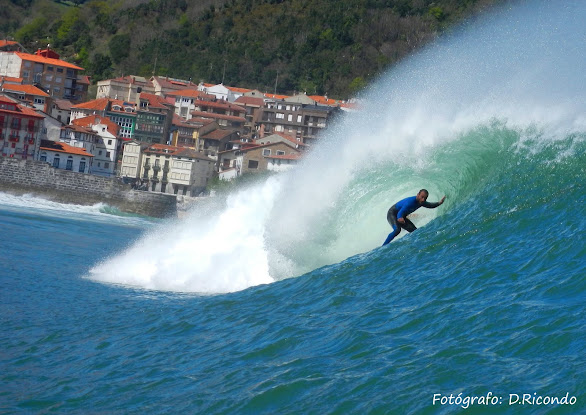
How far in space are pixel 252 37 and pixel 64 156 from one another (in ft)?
247

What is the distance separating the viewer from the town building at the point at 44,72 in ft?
376

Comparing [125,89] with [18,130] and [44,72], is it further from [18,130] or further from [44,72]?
[18,130]

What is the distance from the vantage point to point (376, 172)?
1930 centimetres

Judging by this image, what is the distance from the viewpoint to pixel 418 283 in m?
12.4

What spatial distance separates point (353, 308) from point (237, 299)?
8.98 feet

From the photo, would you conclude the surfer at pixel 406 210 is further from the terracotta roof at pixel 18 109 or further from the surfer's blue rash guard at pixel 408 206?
the terracotta roof at pixel 18 109

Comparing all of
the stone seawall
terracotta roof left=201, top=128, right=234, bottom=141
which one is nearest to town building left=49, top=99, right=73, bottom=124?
terracotta roof left=201, top=128, right=234, bottom=141

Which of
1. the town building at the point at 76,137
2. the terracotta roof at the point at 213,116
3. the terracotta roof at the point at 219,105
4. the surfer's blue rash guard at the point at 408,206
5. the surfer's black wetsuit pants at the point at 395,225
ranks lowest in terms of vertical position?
the surfer's black wetsuit pants at the point at 395,225

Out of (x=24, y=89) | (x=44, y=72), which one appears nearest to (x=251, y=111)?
(x=44, y=72)

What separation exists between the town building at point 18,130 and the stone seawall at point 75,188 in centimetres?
835

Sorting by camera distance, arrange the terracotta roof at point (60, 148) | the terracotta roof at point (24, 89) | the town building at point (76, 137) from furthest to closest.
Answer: the terracotta roof at point (24, 89) → the town building at point (76, 137) → the terracotta roof at point (60, 148)

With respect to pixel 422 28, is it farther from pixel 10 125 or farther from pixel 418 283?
pixel 418 283

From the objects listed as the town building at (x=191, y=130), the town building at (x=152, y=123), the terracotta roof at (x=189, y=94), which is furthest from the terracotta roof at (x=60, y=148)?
the terracotta roof at (x=189, y=94)

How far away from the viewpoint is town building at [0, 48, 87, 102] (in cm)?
11450
